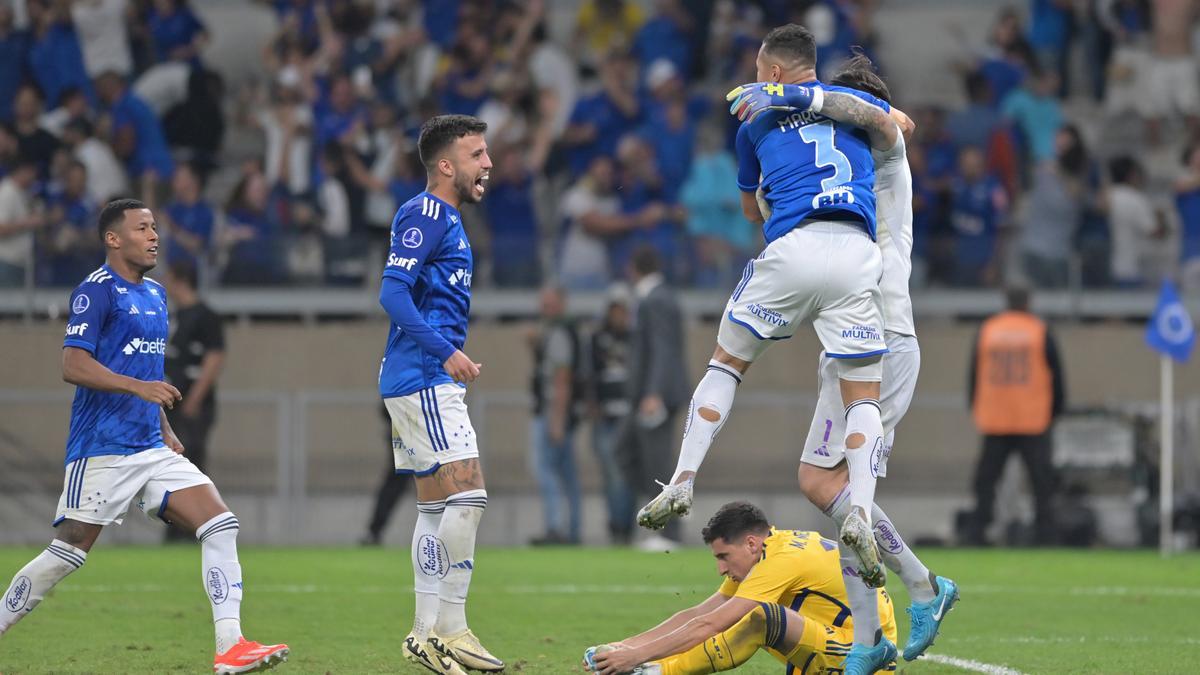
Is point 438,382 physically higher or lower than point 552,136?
lower

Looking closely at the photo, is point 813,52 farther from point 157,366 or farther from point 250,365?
point 250,365

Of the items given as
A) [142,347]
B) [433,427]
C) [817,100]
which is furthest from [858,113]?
[142,347]

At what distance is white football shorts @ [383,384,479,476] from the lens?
26.1ft

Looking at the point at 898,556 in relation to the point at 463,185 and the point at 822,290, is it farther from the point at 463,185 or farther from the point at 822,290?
the point at 463,185

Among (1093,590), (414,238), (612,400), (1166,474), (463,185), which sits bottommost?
(1093,590)

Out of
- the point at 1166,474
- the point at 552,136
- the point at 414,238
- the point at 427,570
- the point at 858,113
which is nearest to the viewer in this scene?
the point at 858,113

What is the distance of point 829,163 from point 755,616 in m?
1.93

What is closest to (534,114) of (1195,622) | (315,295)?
(315,295)

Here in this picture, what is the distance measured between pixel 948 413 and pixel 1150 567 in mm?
3590

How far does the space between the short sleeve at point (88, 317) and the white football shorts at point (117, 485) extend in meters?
0.51

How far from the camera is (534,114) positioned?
21.2 m

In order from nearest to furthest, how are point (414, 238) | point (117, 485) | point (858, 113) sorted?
1. point (858, 113)
2. point (117, 485)
3. point (414, 238)

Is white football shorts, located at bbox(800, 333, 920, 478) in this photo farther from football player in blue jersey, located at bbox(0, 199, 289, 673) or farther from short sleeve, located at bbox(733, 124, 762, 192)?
football player in blue jersey, located at bbox(0, 199, 289, 673)

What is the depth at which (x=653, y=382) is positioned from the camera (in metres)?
16.4
